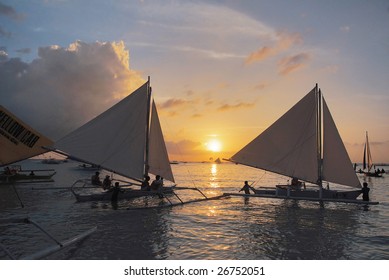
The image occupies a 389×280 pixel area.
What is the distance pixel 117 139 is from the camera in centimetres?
2664

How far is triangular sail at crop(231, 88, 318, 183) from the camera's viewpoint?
2936cm

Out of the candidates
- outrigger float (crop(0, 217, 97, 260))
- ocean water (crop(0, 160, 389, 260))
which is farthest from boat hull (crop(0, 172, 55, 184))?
outrigger float (crop(0, 217, 97, 260))

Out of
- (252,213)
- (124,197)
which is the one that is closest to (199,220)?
(252,213)

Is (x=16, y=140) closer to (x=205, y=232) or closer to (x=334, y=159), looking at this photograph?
(x=205, y=232)

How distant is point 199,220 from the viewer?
2112 centimetres

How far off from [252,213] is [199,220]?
5.34m

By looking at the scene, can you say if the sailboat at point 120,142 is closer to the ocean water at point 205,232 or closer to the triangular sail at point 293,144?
the ocean water at point 205,232

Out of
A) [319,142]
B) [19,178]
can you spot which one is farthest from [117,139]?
[19,178]

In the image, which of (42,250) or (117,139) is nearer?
(42,250)

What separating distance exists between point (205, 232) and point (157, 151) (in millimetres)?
15218

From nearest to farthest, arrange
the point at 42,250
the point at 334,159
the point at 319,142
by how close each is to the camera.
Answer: the point at 42,250 → the point at 334,159 → the point at 319,142
